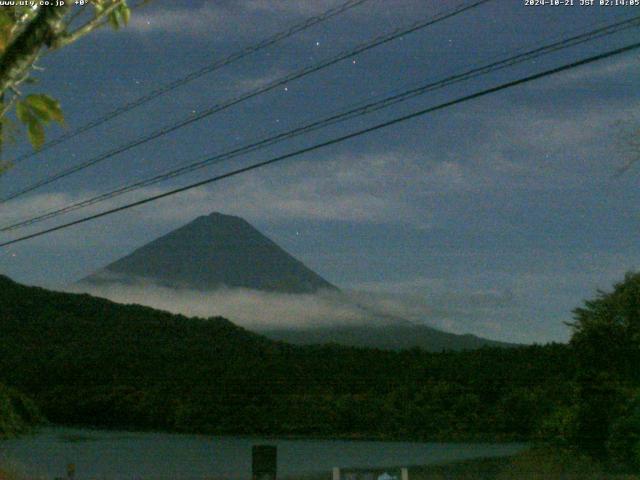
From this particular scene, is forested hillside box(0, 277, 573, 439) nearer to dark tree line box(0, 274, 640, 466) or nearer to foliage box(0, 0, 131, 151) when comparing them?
dark tree line box(0, 274, 640, 466)

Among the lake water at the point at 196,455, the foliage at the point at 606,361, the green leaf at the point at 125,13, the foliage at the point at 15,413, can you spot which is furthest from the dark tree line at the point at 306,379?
the green leaf at the point at 125,13

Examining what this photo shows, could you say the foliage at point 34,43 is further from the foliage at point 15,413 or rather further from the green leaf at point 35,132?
the foliage at point 15,413

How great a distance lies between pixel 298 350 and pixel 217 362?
121 inches

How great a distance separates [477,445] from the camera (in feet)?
71.8

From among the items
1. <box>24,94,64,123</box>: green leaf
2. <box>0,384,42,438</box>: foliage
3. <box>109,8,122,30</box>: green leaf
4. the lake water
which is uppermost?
<box>109,8,122,30</box>: green leaf

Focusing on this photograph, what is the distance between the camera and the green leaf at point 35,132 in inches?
182

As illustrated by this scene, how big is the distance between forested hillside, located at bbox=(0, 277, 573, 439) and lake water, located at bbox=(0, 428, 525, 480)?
112 centimetres

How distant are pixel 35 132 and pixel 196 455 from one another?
1945 cm

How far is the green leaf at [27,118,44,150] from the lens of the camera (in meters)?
4.63

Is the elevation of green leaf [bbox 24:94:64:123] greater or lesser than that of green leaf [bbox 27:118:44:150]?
greater

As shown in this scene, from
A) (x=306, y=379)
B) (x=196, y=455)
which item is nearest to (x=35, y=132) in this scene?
A: (x=196, y=455)

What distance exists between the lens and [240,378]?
92.6ft

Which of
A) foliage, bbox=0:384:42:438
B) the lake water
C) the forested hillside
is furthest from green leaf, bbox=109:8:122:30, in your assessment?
foliage, bbox=0:384:42:438

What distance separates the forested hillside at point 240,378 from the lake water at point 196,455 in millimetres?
1119
